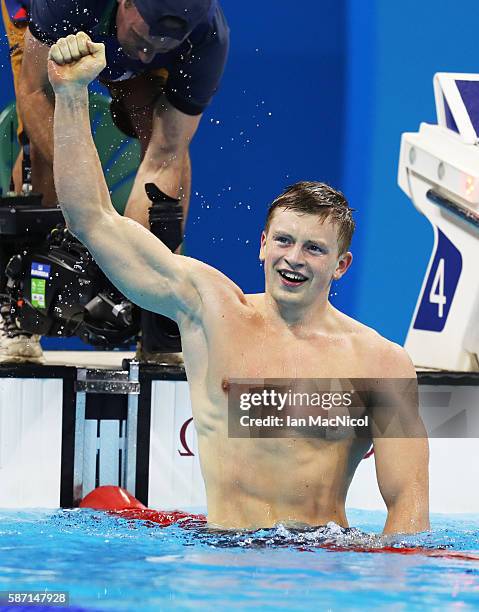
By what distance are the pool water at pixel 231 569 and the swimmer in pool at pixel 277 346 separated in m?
0.09

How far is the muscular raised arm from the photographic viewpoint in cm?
237

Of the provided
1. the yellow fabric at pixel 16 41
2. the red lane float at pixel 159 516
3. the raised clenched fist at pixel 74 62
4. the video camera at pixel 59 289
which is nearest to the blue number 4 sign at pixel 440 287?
the video camera at pixel 59 289

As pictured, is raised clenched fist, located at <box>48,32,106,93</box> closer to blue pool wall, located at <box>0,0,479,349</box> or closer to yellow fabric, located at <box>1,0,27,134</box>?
yellow fabric, located at <box>1,0,27,134</box>

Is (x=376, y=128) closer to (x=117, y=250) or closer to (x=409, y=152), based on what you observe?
(x=409, y=152)

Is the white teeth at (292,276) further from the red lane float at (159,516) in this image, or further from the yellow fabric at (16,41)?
the yellow fabric at (16,41)

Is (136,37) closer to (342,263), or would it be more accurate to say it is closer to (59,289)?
(59,289)

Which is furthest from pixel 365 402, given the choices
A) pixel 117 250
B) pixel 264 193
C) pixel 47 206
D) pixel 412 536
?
pixel 264 193

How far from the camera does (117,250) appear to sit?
2480mm

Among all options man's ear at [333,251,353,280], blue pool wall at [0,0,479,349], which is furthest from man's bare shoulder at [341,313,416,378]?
blue pool wall at [0,0,479,349]

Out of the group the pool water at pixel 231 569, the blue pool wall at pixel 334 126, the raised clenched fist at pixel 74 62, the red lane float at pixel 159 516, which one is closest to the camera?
the pool water at pixel 231 569

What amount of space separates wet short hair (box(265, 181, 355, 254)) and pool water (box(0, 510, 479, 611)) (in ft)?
2.25

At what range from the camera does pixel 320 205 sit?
2.55 metres

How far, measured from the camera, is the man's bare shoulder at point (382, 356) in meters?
2.62

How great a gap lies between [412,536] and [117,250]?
0.92 metres
